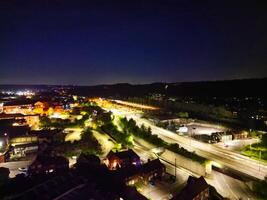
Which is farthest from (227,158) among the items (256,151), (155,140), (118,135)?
(118,135)

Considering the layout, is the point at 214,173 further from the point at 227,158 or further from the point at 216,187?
the point at 227,158

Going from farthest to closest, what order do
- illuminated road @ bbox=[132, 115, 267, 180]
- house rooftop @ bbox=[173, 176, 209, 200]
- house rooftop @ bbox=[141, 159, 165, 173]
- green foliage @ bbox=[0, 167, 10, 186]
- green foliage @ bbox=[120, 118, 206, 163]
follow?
1. green foliage @ bbox=[120, 118, 206, 163]
2. illuminated road @ bbox=[132, 115, 267, 180]
3. house rooftop @ bbox=[141, 159, 165, 173]
4. green foliage @ bbox=[0, 167, 10, 186]
5. house rooftop @ bbox=[173, 176, 209, 200]

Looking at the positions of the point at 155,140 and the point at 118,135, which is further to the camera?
the point at 118,135

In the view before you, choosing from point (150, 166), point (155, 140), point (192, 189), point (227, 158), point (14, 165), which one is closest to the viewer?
point (192, 189)

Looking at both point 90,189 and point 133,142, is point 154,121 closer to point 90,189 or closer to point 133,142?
point 133,142

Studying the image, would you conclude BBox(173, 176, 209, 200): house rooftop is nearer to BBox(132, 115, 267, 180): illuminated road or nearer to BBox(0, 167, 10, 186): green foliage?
BBox(132, 115, 267, 180): illuminated road

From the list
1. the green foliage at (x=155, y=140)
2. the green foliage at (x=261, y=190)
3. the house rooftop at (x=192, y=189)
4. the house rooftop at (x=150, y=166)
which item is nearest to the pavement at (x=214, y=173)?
the green foliage at (x=261, y=190)

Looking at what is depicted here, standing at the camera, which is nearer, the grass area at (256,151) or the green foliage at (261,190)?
the green foliage at (261,190)

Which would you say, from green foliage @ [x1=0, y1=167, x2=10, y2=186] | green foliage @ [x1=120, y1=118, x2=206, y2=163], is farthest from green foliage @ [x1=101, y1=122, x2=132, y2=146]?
green foliage @ [x1=0, y1=167, x2=10, y2=186]

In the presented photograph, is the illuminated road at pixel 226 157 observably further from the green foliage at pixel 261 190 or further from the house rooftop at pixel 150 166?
the house rooftop at pixel 150 166

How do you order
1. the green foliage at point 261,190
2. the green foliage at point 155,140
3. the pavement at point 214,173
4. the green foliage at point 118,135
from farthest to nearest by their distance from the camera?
1. the green foliage at point 118,135
2. the green foliage at point 155,140
3. the pavement at point 214,173
4. the green foliage at point 261,190

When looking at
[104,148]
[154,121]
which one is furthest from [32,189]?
[154,121]
